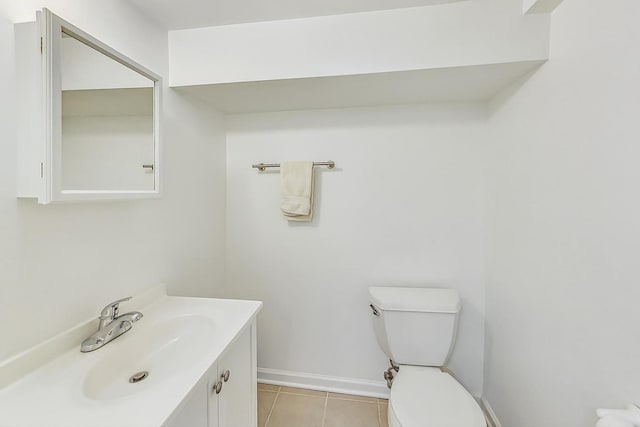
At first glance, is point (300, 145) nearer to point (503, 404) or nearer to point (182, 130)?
point (182, 130)

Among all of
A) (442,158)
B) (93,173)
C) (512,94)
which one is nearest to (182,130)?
(93,173)

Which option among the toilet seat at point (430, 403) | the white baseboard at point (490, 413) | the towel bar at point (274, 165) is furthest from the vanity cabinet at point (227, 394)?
the white baseboard at point (490, 413)

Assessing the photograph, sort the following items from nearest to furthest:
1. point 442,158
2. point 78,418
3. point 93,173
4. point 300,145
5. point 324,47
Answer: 1. point 78,418
2. point 93,173
3. point 324,47
4. point 442,158
5. point 300,145

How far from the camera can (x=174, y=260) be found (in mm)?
1494

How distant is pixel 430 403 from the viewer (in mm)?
1241

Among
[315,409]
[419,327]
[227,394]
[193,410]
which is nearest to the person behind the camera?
[193,410]

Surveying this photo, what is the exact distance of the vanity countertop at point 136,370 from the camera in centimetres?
68

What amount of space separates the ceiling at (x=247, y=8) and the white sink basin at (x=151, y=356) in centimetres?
135

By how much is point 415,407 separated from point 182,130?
5.75ft

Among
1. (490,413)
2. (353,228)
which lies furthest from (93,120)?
(490,413)

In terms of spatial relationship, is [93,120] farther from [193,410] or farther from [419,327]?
[419,327]

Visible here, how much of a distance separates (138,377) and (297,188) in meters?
1.20

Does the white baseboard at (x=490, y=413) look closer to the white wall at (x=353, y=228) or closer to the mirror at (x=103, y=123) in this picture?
the white wall at (x=353, y=228)

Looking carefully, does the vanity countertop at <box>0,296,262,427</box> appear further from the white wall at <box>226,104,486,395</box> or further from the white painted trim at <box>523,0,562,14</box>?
the white painted trim at <box>523,0,562,14</box>
